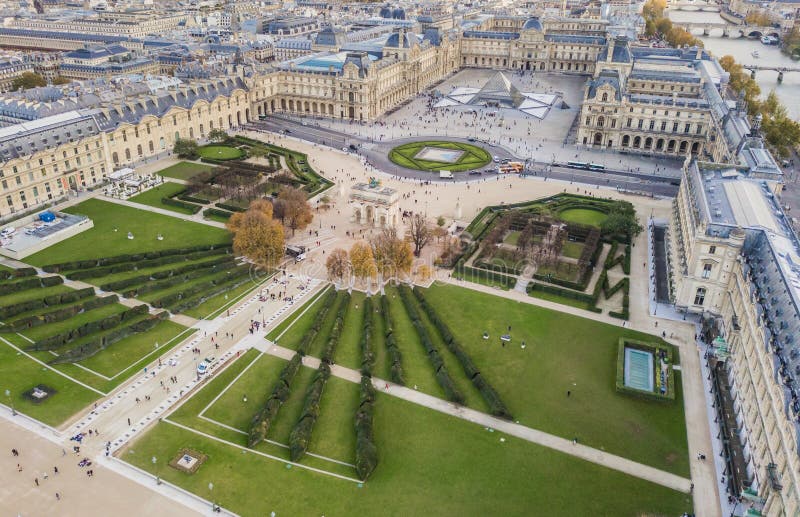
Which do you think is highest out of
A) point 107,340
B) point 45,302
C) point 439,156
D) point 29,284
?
point 439,156

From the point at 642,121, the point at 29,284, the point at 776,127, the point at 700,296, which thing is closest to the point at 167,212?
the point at 29,284

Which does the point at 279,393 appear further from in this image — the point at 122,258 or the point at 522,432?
the point at 122,258

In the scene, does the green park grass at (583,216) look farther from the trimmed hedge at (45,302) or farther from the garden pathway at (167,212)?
the trimmed hedge at (45,302)

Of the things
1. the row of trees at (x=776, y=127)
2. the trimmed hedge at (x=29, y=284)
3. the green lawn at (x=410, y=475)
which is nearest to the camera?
the green lawn at (x=410, y=475)

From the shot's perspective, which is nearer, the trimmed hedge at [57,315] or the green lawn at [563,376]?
the green lawn at [563,376]

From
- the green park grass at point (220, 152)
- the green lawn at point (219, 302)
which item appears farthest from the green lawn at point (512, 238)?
the green park grass at point (220, 152)

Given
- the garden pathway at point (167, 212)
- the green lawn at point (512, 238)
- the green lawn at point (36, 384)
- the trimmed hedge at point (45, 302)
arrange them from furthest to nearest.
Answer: the garden pathway at point (167, 212) < the green lawn at point (512, 238) < the trimmed hedge at point (45, 302) < the green lawn at point (36, 384)

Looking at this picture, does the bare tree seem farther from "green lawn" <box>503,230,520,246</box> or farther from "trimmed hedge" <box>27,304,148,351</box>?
"trimmed hedge" <box>27,304,148,351</box>

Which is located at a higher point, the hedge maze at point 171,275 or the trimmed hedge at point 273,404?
the hedge maze at point 171,275

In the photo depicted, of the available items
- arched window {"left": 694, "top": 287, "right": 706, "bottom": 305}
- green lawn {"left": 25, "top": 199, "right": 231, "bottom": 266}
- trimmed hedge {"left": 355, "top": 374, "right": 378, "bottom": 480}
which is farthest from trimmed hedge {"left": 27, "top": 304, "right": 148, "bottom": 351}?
arched window {"left": 694, "top": 287, "right": 706, "bottom": 305}
